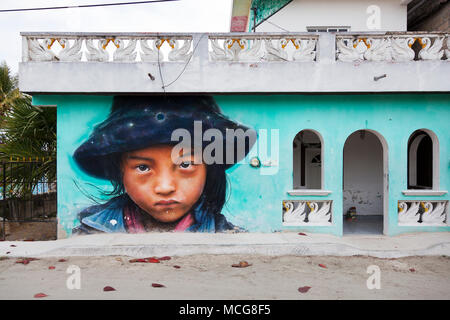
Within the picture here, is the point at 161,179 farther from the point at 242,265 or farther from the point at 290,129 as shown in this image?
the point at 290,129

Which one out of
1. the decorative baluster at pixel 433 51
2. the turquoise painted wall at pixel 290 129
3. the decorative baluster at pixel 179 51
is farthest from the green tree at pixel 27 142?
the decorative baluster at pixel 433 51

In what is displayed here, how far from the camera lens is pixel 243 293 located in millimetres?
4383

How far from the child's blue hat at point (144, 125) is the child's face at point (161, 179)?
0.86ft

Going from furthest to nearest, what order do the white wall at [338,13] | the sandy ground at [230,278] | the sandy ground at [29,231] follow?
1. the white wall at [338,13]
2. the sandy ground at [29,231]
3. the sandy ground at [230,278]

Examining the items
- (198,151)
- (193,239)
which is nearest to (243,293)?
(193,239)

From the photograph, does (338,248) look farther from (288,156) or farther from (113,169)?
(113,169)

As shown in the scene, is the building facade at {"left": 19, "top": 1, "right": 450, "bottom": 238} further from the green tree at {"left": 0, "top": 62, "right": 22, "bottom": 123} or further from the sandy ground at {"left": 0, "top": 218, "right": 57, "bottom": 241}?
the green tree at {"left": 0, "top": 62, "right": 22, "bottom": 123}

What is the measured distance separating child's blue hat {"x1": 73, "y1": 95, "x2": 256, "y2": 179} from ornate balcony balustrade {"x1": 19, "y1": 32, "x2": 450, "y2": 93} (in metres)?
0.36

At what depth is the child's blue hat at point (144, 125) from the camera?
705cm

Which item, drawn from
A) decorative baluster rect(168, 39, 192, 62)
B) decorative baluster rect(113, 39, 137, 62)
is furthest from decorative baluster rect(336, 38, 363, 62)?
decorative baluster rect(113, 39, 137, 62)

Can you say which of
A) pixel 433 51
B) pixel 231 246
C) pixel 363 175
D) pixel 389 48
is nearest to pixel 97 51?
pixel 231 246

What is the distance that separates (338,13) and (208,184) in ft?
24.1

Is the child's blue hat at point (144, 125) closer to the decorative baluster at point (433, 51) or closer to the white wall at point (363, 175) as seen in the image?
the decorative baluster at point (433, 51)
